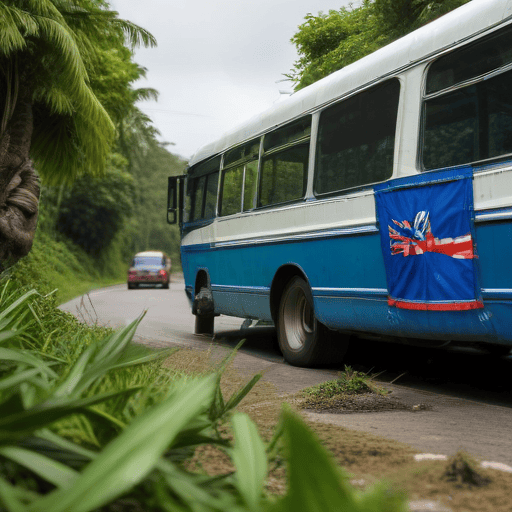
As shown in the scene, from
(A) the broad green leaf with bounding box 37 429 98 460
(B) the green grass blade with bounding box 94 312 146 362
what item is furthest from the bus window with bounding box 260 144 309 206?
(A) the broad green leaf with bounding box 37 429 98 460

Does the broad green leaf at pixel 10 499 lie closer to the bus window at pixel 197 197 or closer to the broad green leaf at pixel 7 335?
the broad green leaf at pixel 7 335

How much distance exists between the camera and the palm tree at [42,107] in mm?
10078

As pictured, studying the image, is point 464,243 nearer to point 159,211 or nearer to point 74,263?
point 74,263

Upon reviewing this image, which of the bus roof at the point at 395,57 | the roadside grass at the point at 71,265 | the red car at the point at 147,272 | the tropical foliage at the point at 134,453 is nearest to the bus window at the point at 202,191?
the bus roof at the point at 395,57

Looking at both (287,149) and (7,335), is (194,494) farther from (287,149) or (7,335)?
(287,149)

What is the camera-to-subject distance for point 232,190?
9844mm

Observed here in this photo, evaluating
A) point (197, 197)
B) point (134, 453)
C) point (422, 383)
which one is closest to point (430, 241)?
point (422, 383)

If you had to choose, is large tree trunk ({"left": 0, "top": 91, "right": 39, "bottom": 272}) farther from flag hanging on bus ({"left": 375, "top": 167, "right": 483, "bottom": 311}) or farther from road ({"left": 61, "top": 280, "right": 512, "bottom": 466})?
flag hanging on bus ({"left": 375, "top": 167, "right": 483, "bottom": 311})

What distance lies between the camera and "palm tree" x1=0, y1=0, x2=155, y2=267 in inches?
397

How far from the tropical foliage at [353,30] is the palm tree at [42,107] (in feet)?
18.5

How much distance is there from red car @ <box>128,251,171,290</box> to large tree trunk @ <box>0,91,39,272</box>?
23.7m

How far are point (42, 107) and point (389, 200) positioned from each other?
25.2 ft

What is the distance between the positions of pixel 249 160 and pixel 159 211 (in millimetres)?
61333

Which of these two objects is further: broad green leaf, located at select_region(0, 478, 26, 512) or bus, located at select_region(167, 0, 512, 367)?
bus, located at select_region(167, 0, 512, 367)
